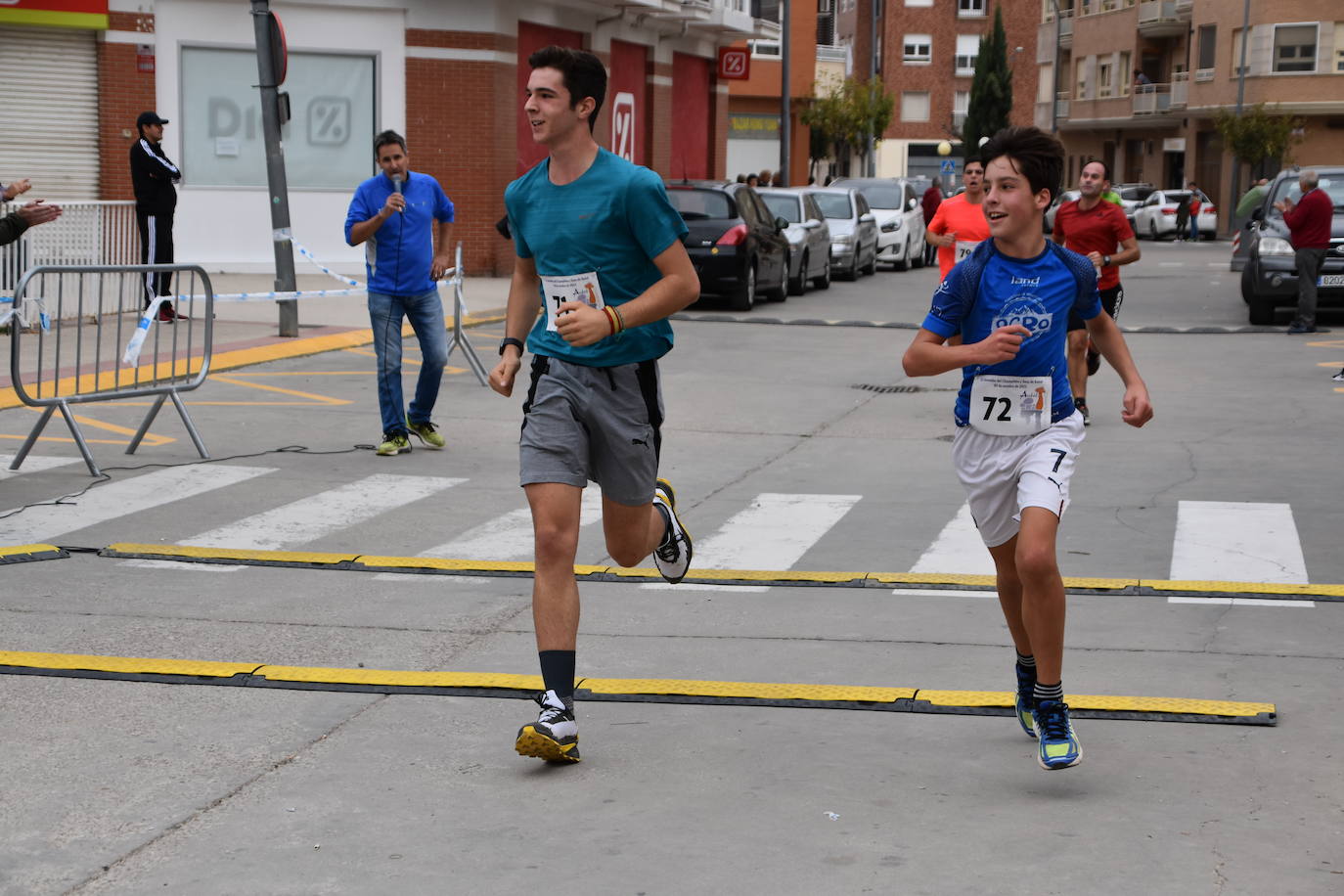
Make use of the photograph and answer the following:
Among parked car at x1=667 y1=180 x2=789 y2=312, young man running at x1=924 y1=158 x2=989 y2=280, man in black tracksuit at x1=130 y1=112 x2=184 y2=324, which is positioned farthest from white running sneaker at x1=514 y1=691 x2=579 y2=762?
parked car at x1=667 y1=180 x2=789 y2=312

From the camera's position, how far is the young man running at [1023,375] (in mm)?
5051

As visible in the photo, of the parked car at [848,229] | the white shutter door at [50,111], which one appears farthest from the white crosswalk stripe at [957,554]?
the parked car at [848,229]

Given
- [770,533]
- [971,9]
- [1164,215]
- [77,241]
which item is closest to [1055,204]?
[1164,215]

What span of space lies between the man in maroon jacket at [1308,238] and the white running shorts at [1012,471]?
16.4 meters

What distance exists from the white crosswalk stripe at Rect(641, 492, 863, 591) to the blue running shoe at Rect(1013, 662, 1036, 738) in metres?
2.42

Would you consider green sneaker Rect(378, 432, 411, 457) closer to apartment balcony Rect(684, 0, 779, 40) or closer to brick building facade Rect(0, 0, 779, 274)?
brick building facade Rect(0, 0, 779, 274)

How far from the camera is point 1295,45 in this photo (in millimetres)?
66188

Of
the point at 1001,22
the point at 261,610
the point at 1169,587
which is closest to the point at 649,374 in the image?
the point at 261,610

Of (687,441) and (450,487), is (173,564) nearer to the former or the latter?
(450,487)

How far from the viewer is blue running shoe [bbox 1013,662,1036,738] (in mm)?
5371

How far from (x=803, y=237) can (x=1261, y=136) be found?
1640 inches

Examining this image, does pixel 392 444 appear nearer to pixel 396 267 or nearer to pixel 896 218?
pixel 396 267

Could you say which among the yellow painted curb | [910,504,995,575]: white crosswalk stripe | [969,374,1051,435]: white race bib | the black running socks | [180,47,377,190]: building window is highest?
[180,47,377,190]: building window

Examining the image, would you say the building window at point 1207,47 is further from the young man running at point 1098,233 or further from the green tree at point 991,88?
the young man running at point 1098,233
